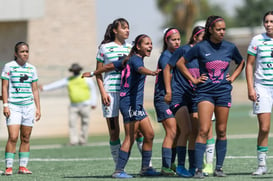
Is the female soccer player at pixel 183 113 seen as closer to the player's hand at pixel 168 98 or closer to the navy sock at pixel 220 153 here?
the player's hand at pixel 168 98

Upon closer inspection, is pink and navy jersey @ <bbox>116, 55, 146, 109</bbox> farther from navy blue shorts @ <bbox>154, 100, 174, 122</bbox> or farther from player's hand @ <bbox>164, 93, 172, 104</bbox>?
player's hand @ <bbox>164, 93, 172, 104</bbox>

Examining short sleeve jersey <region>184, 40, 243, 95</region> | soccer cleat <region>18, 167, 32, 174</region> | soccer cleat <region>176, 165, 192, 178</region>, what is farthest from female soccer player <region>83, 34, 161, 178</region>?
soccer cleat <region>18, 167, 32, 174</region>

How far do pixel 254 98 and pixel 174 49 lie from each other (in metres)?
1.31

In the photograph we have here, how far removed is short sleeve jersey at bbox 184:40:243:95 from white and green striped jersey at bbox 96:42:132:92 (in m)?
1.14

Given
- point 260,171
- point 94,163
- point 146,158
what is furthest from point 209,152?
point 94,163

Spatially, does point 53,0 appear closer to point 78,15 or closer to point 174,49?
point 78,15

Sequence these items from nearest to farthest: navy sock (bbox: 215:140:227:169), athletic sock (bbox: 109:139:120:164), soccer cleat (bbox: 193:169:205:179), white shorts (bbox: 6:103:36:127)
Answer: soccer cleat (bbox: 193:169:205:179)
navy sock (bbox: 215:140:227:169)
athletic sock (bbox: 109:139:120:164)
white shorts (bbox: 6:103:36:127)

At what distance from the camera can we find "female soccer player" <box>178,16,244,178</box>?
999 cm

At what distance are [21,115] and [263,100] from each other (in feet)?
12.3

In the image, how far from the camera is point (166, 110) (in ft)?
34.4

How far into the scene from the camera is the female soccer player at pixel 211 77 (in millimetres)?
9992

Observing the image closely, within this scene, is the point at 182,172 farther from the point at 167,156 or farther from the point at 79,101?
the point at 79,101

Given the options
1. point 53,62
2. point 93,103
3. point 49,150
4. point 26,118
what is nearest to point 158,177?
point 26,118

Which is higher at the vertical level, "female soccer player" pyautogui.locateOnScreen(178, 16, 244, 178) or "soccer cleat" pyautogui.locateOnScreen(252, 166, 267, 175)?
"female soccer player" pyautogui.locateOnScreen(178, 16, 244, 178)
